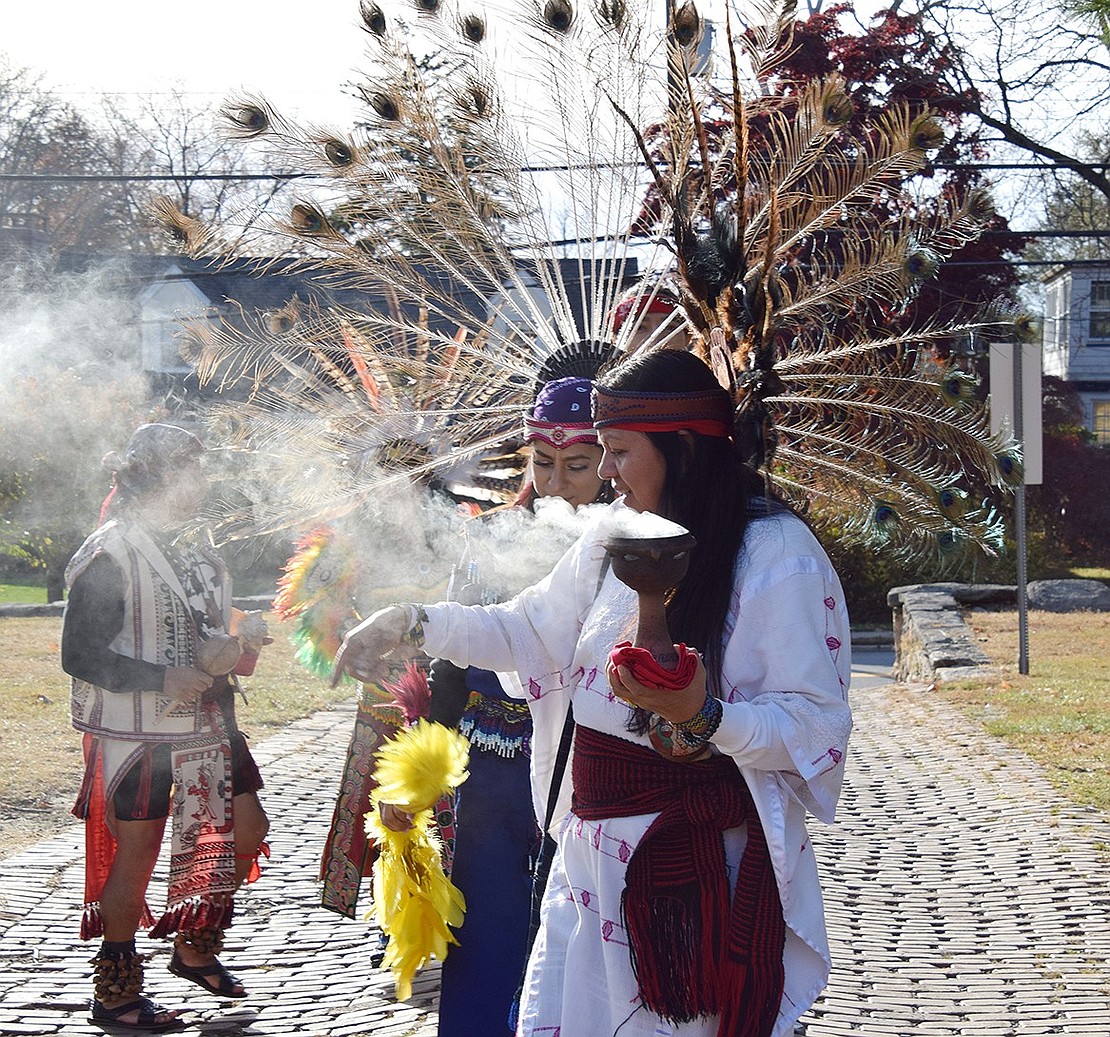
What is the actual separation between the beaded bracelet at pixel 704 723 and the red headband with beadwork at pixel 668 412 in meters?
0.59

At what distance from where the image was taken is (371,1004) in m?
4.88

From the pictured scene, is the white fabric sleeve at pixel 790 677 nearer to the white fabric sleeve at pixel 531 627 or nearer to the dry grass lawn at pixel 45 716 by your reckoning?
the white fabric sleeve at pixel 531 627

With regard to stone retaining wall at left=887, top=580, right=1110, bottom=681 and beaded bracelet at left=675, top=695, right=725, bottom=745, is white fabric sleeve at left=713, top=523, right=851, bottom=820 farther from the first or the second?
stone retaining wall at left=887, top=580, right=1110, bottom=681

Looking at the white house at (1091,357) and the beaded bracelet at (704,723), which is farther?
the white house at (1091,357)

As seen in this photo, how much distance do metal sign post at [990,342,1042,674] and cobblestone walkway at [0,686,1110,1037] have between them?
3260mm

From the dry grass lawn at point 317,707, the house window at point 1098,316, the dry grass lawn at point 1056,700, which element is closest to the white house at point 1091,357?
the house window at point 1098,316

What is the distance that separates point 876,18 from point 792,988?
59.7ft

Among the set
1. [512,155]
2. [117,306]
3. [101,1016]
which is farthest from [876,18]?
[101,1016]

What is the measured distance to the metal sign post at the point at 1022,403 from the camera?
1093 centimetres

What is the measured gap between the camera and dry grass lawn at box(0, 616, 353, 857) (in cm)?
766

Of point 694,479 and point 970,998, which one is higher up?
point 694,479

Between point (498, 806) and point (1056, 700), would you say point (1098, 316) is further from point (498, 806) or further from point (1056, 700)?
point (498, 806)

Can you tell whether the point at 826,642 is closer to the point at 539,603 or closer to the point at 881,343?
the point at 539,603

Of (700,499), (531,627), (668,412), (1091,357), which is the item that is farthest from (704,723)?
(1091,357)
